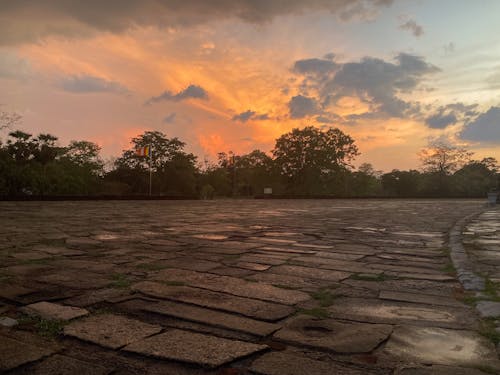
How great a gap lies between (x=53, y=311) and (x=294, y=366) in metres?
1.35

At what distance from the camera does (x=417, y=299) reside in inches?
103

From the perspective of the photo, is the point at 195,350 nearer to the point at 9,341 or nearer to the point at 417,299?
the point at 9,341

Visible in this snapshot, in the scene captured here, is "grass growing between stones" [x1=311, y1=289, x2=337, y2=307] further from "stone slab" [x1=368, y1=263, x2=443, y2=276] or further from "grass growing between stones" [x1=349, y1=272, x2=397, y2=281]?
"stone slab" [x1=368, y1=263, x2=443, y2=276]

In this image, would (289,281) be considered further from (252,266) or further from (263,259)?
(263,259)

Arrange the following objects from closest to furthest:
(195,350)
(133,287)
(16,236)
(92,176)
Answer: (195,350) < (133,287) < (16,236) < (92,176)

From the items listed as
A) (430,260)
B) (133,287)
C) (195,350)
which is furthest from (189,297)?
(430,260)

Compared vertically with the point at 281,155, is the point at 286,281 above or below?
below

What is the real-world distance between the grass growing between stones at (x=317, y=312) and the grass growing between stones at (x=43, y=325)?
1.25 metres

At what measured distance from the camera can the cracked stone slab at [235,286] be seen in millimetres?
2598

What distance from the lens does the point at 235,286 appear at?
112 inches

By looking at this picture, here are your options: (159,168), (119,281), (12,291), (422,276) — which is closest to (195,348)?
(119,281)

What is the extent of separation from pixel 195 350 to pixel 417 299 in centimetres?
160

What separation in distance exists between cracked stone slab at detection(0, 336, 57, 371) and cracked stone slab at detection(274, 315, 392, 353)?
0.99 meters

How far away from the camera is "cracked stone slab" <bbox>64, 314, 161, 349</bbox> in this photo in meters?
1.78
